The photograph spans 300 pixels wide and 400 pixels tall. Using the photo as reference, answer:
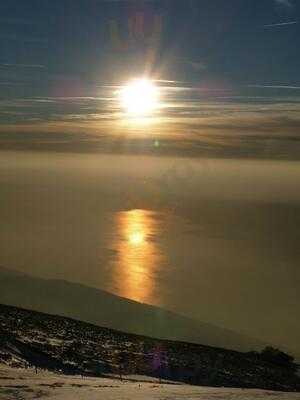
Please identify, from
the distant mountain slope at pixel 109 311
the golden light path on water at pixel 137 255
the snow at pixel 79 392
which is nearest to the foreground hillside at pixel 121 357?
the snow at pixel 79 392

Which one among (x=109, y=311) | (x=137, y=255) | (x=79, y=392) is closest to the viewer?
(x=79, y=392)

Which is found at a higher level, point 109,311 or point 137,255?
point 137,255

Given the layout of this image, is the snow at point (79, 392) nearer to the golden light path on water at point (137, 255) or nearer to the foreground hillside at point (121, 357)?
the foreground hillside at point (121, 357)

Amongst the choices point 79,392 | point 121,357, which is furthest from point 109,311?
point 79,392

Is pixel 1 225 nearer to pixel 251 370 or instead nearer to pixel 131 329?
Result: pixel 131 329

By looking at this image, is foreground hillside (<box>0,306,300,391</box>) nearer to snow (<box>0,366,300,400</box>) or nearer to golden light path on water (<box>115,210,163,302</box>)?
snow (<box>0,366,300,400</box>)

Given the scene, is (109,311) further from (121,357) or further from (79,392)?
(79,392)

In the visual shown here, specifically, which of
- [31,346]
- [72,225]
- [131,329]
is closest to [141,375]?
[31,346]

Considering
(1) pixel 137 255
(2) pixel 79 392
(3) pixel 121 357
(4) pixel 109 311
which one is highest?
(1) pixel 137 255
